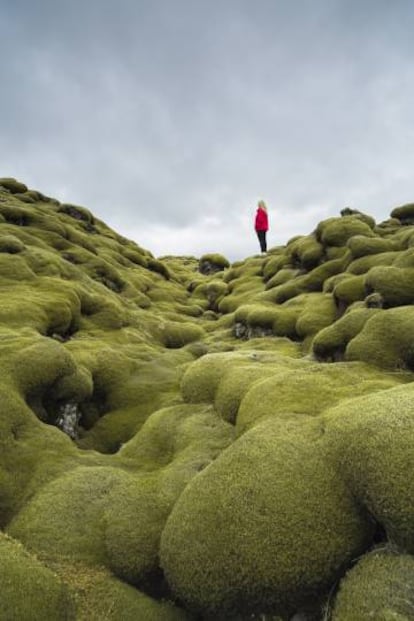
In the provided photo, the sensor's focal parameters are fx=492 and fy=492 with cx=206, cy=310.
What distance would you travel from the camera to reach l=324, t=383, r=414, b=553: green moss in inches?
367

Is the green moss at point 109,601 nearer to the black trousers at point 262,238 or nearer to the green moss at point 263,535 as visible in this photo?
the green moss at point 263,535

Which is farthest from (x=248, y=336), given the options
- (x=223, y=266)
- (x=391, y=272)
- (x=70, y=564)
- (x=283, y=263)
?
(x=223, y=266)

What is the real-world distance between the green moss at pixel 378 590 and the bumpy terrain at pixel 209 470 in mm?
32

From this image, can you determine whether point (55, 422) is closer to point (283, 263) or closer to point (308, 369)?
point (308, 369)

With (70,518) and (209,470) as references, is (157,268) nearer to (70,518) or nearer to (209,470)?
(70,518)

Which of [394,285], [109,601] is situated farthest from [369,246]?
[109,601]

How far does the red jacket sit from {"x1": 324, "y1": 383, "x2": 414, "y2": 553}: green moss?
54.3 meters

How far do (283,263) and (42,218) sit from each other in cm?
2525

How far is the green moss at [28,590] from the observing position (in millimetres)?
9034

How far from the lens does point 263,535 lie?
10.2 meters

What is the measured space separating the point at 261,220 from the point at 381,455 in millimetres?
58047

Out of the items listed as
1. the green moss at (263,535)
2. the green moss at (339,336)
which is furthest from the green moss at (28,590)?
the green moss at (339,336)

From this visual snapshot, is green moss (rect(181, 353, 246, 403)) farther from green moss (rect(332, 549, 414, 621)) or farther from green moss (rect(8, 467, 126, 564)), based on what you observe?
green moss (rect(332, 549, 414, 621))

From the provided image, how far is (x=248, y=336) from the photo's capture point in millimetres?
37094
